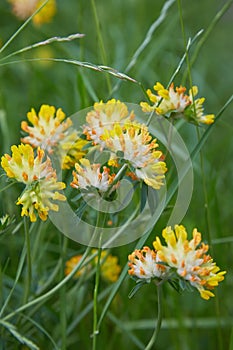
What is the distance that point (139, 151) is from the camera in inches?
33.7

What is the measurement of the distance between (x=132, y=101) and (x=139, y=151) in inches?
35.4

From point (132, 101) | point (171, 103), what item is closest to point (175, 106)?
point (171, 103)

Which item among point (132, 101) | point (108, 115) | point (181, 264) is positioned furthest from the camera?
point (132, 101)

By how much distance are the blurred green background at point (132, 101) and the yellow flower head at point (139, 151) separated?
244 millimetres

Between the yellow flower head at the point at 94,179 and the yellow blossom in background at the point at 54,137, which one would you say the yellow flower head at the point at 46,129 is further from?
the yellow flower head at the point at 94,179

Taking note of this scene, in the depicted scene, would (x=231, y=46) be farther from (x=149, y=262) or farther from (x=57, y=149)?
(x=149, y=262)

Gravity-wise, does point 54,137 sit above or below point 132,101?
below

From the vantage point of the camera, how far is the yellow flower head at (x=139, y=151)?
33.6 inches

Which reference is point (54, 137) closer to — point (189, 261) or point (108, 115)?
point (108, 115)

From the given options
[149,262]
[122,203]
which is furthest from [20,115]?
[149,262]

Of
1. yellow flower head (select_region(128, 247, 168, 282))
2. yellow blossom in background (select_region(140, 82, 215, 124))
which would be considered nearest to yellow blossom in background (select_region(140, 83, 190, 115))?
yellow blossom in background (select_region(140, 82, 215, 124))

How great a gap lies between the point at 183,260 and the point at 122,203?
172 mm

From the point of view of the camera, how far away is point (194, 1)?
107 inches

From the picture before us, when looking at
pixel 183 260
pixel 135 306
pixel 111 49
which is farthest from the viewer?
pixel 111 49
